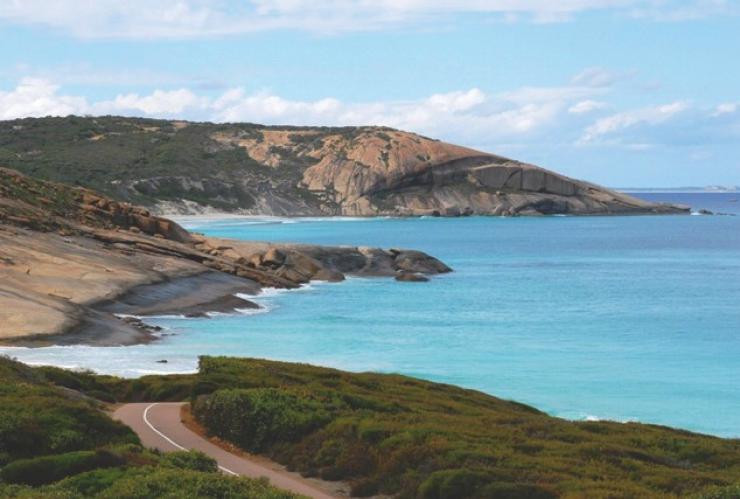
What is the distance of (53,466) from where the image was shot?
69.8 feet

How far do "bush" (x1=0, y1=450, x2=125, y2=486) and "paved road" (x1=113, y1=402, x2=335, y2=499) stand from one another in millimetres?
2979

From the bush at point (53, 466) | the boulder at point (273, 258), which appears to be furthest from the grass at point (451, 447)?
the boulder at point (273, 258)

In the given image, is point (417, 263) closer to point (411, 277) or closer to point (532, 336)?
point (411, 277)

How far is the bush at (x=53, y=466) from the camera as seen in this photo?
21031mm

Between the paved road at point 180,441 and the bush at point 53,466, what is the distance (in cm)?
298

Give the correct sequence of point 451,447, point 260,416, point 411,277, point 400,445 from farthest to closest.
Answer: point 411,277 < point 260,416 < point 400,445 < point 451,447

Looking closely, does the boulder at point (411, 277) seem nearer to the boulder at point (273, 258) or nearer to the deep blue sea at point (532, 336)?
the deep blue sea at point (532, 336)

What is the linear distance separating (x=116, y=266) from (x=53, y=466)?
53563 mm

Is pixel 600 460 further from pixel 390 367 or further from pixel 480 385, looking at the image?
pixel 390 367

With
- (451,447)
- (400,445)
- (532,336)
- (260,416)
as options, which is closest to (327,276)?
(532,336)

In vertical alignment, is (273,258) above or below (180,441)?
above

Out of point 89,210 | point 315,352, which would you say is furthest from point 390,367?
point 89,210

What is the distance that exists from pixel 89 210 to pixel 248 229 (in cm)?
7320

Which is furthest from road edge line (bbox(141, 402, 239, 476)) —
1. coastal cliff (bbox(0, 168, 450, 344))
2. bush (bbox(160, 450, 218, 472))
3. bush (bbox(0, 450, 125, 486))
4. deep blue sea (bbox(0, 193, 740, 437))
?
coastal cliff (bbox(0, 168, 450, 344))
